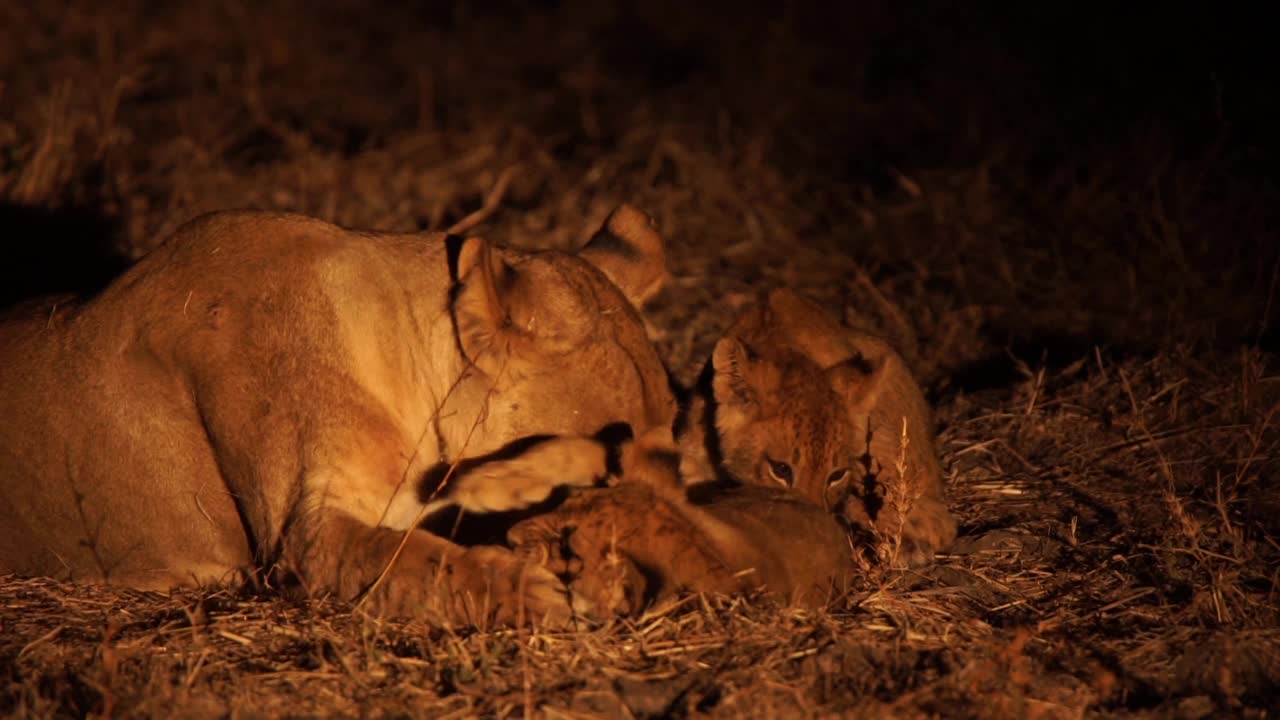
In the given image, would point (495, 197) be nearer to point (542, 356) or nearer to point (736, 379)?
point (736, 379)

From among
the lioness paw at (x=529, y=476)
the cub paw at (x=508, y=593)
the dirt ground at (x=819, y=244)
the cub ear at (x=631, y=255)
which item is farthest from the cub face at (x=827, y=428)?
the cub paw at (x=508, y=593)

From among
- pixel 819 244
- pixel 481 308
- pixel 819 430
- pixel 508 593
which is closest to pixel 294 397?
pixel 481 308

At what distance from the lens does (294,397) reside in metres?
→ 3.42

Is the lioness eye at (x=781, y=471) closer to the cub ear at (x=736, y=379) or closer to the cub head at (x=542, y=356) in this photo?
the cub ear at (x=736, y=379)

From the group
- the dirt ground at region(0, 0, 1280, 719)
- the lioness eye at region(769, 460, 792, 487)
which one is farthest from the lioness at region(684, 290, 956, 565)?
the dirt ground at region(0, 0, 1280, 719)

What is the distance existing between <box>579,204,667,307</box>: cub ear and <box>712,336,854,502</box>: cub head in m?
0.37

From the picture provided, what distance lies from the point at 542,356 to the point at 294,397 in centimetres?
57

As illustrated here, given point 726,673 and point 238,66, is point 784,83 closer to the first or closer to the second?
point 238,66

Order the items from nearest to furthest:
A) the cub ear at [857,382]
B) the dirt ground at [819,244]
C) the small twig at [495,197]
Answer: the dirt ground at [819,244], the cub ear at [857,382], the small twig at [495,197]

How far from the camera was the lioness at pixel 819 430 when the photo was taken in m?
3.70

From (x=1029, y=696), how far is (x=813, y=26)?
8.71m

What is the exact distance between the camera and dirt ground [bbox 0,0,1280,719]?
3062 millimetres

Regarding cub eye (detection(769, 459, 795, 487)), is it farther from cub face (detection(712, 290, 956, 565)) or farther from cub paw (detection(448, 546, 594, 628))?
cub paw (detection(448, 546, 594, 628))

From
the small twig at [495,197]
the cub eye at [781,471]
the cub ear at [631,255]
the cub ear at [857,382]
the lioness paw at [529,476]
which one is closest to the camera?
the lioness paw at [529,476]
